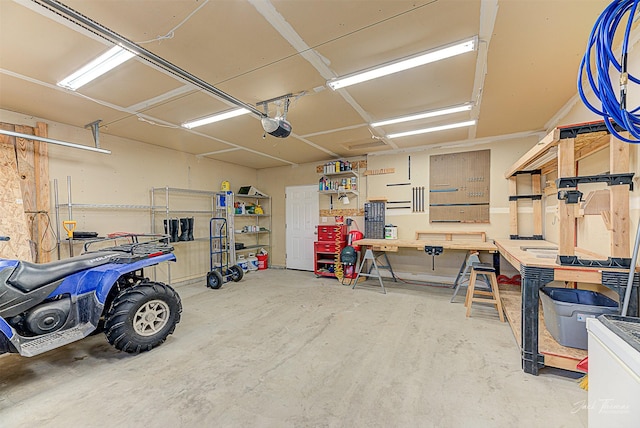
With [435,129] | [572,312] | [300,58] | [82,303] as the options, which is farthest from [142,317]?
[435,129]

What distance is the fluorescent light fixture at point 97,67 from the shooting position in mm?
2195

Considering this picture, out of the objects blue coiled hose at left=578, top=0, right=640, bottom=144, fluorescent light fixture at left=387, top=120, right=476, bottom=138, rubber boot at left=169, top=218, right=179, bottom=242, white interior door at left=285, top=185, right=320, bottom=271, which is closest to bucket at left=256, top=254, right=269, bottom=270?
white interior door at left=285, top=185, right=320, bottom=271

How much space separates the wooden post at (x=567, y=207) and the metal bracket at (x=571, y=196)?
2.3 inches

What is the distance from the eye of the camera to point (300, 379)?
7.00 feet

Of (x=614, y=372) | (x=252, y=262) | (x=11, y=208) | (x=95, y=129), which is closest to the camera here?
(x=614, y=372)

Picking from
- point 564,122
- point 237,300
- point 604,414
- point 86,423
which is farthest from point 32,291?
point 564,122

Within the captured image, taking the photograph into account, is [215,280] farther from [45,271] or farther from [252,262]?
[45,271]

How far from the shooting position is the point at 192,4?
1.73m

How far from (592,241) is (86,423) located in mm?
4591

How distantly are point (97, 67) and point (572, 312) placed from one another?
466 centimetres

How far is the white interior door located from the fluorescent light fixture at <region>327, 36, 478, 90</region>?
3.89m

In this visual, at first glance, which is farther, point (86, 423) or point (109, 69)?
point (109, 69)

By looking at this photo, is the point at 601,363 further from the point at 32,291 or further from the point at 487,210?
the point at 487,210

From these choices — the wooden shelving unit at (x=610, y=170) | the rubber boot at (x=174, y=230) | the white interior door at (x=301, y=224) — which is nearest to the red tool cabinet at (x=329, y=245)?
the white interior door at (x=301, y=224)
